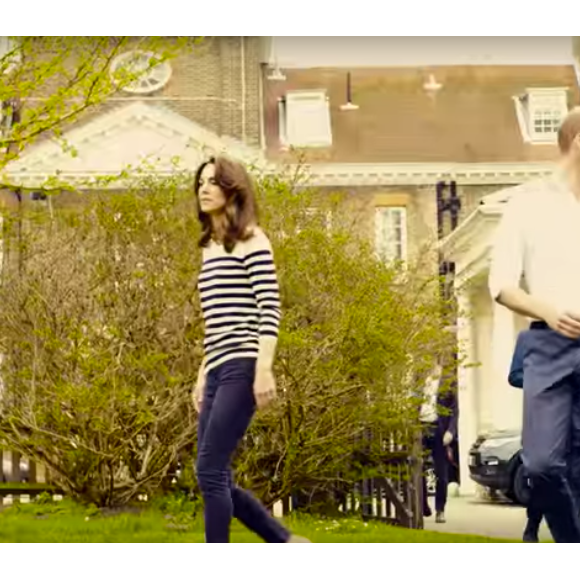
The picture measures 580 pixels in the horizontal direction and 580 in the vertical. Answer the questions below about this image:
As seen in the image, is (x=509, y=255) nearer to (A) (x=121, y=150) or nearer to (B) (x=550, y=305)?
(B) (x=550, y=305)

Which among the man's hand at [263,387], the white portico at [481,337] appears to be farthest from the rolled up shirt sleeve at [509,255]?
the man's hand at [263,387]

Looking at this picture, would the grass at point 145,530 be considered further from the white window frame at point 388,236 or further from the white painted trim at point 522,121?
the white painted trim at point 522,121

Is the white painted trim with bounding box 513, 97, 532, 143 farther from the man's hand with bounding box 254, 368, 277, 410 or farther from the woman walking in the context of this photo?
the man's hand with bounding box 254, 368, 277, 410

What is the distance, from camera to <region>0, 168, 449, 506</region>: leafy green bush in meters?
6.70

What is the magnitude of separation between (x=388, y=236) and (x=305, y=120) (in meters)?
0.79

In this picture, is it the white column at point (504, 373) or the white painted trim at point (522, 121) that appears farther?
the white painted trim at point (522, 121)

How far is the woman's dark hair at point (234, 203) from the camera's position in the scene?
218 inches

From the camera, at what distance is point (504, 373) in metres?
6.24

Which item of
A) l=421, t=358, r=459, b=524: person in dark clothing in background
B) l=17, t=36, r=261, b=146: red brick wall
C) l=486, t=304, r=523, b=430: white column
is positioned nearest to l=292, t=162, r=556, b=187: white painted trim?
l=17, t=36, r=261, b=146: red brick wall

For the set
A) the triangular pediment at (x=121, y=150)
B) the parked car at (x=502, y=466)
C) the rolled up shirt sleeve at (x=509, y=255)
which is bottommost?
the parked car at (x=502, y=466)

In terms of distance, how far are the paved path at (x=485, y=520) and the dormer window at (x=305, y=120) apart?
6.62 ft

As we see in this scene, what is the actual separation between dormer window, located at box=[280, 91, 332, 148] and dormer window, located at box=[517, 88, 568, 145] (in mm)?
1021
